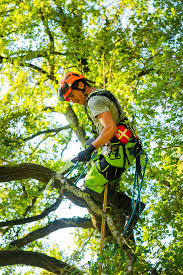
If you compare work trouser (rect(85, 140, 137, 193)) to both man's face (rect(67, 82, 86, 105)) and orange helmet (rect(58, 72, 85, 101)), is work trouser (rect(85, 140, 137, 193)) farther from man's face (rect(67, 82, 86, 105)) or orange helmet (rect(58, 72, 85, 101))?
orange helmet (rect(58, 72, 85, 101))

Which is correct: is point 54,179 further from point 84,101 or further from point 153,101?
point 153,101

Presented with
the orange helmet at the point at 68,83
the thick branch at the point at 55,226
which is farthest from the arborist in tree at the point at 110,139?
the thick branch at the point at 55,226

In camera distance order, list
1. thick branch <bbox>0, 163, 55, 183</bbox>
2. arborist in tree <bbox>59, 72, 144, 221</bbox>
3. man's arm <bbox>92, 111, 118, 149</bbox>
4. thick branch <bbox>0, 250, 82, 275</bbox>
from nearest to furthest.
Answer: man's arm <bbox>92, 111, 118, 149</bbox>, arborist in tree <bbox>59, 72, 144, 221</bbox>, thick branch <bbox>0, 163, 55, 183</bbox>, thick branch <bbox>0, 250, 82, 275</bbox>

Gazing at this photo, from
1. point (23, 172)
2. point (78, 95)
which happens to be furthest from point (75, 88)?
point (23, 172)

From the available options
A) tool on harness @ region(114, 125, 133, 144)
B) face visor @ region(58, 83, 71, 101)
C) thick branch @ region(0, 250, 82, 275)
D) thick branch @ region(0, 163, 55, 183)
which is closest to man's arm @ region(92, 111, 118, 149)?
tool on harness @ region(114, 125, 133, 144)

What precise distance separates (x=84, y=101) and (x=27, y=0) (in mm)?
5278

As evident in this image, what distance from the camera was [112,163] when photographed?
14.3 feet

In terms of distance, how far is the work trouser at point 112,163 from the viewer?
4324 mm

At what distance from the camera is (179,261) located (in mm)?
3320

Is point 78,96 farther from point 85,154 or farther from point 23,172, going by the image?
point 23,172

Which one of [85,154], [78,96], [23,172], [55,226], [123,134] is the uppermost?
[23,172]

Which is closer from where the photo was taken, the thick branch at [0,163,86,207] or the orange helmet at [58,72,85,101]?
the orange helmet at [58,72,85,101]

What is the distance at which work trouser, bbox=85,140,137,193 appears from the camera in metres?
4.32

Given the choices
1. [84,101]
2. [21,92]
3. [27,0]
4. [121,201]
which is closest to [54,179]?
A: [121,201]
